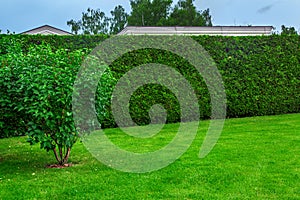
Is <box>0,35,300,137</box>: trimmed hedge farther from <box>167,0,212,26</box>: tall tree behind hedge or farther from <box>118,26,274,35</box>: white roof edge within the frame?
<box>167,0,212,26</box>: tall tree behind hedge

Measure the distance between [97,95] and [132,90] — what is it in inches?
192

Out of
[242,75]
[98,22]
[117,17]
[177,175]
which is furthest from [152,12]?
[177,175]

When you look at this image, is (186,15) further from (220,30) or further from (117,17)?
(220,30)

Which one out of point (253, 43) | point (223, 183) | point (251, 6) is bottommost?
point (223, 183)

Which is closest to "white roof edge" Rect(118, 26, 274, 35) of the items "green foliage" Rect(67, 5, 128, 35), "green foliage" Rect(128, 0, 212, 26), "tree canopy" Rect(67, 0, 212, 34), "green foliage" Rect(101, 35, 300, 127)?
"green foliage" Rect(101, 35, 300, 127)

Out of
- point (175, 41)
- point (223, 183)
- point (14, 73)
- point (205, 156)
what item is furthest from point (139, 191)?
point (175, 41)

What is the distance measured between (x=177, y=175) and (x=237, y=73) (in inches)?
287

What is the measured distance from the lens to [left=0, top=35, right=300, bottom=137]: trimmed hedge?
10180 mm

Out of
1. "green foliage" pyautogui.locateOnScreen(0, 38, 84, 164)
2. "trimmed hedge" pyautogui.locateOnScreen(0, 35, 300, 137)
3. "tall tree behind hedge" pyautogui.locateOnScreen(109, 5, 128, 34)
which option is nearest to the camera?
"green foliage" pyautogui.locateOnScreen(0, 38, 84, 164)

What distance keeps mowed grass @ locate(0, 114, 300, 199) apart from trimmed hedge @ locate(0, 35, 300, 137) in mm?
3373

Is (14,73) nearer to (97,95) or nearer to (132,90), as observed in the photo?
(97,95)

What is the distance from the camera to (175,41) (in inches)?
417

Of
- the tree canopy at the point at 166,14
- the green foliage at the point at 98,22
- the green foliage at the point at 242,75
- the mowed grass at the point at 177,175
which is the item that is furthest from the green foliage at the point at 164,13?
the mowed grass at the point at 177,175

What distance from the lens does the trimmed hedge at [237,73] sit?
10180mm
